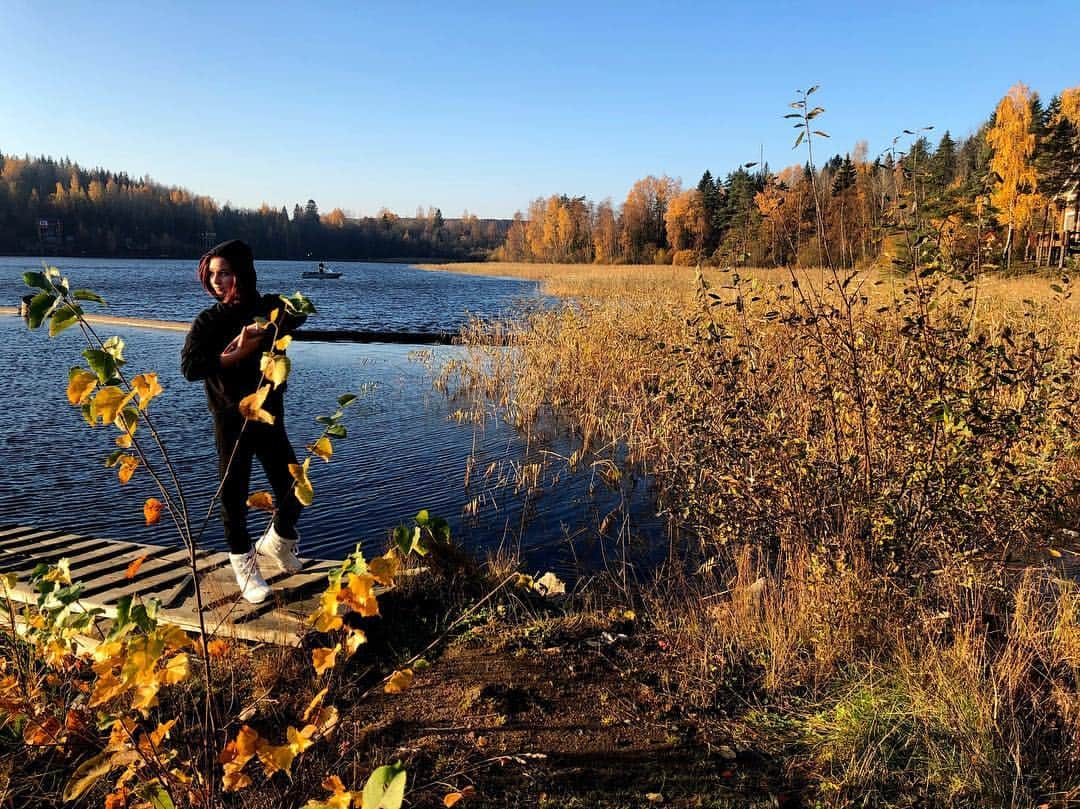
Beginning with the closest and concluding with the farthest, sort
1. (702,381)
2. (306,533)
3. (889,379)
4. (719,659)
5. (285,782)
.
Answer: (285,782) → (719,659) → (889,379) → (702,381) → (306,533)

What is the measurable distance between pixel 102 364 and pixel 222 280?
204cm

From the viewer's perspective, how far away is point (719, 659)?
3324mm

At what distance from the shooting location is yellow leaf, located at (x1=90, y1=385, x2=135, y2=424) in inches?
65.0

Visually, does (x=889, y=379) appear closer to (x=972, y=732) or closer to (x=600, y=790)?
(x=972, y=732)

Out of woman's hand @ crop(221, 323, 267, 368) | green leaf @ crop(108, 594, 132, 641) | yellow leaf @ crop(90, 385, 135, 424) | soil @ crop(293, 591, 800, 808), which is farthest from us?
woman's hand @ crop(221, 323, 267, 368)

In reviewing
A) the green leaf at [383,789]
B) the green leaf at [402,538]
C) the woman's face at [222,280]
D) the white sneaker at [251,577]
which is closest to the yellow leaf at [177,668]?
the green leaf at [402,538]

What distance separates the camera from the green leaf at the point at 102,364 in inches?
63.6

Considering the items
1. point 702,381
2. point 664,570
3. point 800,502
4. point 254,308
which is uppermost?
point 254,308

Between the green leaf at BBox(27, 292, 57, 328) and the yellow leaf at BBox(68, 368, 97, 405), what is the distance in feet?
0.45

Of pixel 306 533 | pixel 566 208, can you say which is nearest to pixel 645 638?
pixel 306 533

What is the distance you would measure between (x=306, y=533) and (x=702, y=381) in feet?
12.0

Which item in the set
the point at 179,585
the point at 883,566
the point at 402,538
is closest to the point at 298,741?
the point at 402,538

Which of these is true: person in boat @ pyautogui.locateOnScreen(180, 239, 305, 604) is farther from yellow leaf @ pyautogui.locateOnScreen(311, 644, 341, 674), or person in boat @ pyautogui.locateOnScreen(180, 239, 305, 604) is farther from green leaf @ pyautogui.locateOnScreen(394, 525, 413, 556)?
green leaf @ pyautogui.locateOnScreen(394, 525, 413, 556)

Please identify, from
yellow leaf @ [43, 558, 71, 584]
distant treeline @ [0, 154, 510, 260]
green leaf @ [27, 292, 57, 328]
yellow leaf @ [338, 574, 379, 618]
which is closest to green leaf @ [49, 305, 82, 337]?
green leaf @ [27, 292, 57, 328]
